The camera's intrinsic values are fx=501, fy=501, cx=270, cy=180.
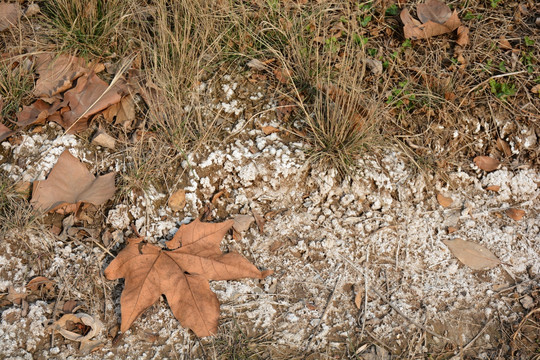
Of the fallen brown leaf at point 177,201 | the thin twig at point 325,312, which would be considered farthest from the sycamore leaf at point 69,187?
the thin twig at point 325,312

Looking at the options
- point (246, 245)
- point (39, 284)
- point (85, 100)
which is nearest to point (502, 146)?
point (246, 245)

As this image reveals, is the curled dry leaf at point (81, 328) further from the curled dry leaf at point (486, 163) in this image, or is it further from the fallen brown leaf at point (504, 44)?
the fallen brown leaf at point (504, 44)

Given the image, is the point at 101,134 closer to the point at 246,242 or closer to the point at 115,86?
the point at 115,86

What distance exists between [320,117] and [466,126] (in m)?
0.78

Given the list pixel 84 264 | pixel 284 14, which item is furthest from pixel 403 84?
pixel 84 264

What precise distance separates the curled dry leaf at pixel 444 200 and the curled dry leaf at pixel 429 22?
88cm

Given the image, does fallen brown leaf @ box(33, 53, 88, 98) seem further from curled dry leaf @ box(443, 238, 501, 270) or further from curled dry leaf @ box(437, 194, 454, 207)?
curled dry leaf @ box(443, 238, 501, 270)

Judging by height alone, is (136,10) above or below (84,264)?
above

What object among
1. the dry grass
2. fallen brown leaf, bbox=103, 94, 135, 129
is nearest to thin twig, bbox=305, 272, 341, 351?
fallen brown leaf, bbox=103, 94, 135, 129

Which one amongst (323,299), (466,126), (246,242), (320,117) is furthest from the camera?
(466,126)

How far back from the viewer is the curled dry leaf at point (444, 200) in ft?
7.79

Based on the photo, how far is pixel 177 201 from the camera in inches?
89.0

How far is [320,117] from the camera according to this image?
2365mm

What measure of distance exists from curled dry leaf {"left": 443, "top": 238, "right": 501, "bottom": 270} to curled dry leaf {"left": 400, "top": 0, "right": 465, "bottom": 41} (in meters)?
1.12
